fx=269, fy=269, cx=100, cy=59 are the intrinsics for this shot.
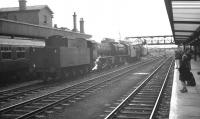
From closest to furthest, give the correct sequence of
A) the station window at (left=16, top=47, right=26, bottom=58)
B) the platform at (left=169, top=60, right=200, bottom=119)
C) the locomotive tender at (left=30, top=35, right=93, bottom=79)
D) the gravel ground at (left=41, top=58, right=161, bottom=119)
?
the platform at (left=169, top=60, right=200, bottom=119) < the gravel ground at (left=41, top=58, right=161, bottom=119) < the locomotive tender at (left=30, top=35, right=93, bottom=79) < the station window at (left=16, top=47, right=26, bottom=58)

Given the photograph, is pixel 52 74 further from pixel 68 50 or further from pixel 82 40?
pixel 82 40

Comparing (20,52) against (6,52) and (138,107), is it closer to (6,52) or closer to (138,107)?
(6,52)

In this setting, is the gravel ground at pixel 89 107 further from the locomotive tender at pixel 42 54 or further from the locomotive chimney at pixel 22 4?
the locomotive chimney at pixel 22 4

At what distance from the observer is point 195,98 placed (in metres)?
10.0

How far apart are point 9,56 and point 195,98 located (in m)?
11.1

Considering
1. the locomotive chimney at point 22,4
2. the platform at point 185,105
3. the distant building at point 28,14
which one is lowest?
the platform at point 185,105

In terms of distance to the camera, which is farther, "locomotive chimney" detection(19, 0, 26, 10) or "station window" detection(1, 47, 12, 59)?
"locomotive chimney" detection(19, 0, 26, 10)

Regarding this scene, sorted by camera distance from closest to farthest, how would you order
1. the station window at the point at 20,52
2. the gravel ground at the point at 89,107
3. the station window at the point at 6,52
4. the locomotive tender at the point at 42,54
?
1. the gravel ground at the point at 89,107
2. the station window at the point at 6,52
3. the locomotive tender at the point at 42,54
4. the station window at the point at 20,52

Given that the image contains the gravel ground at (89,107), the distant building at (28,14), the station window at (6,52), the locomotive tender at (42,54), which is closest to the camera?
the gravel ground at (89,107)

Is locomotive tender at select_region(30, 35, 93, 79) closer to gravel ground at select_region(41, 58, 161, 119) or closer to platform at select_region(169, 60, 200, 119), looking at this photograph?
gravel ground at select_region(41, 58, 161, 119)

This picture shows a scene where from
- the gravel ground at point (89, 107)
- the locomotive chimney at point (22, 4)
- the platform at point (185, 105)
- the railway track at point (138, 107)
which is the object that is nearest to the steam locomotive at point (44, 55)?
the gravel ground at point (89, 107)

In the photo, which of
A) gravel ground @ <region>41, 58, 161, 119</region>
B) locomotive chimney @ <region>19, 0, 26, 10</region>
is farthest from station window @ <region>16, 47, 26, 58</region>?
locomotive chimney @ <region>19, 0, 26, 10</region>

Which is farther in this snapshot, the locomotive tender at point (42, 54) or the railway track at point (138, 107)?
the locomotive tender at point (42, 54)

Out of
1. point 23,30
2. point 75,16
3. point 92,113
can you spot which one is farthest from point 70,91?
point 75,16
